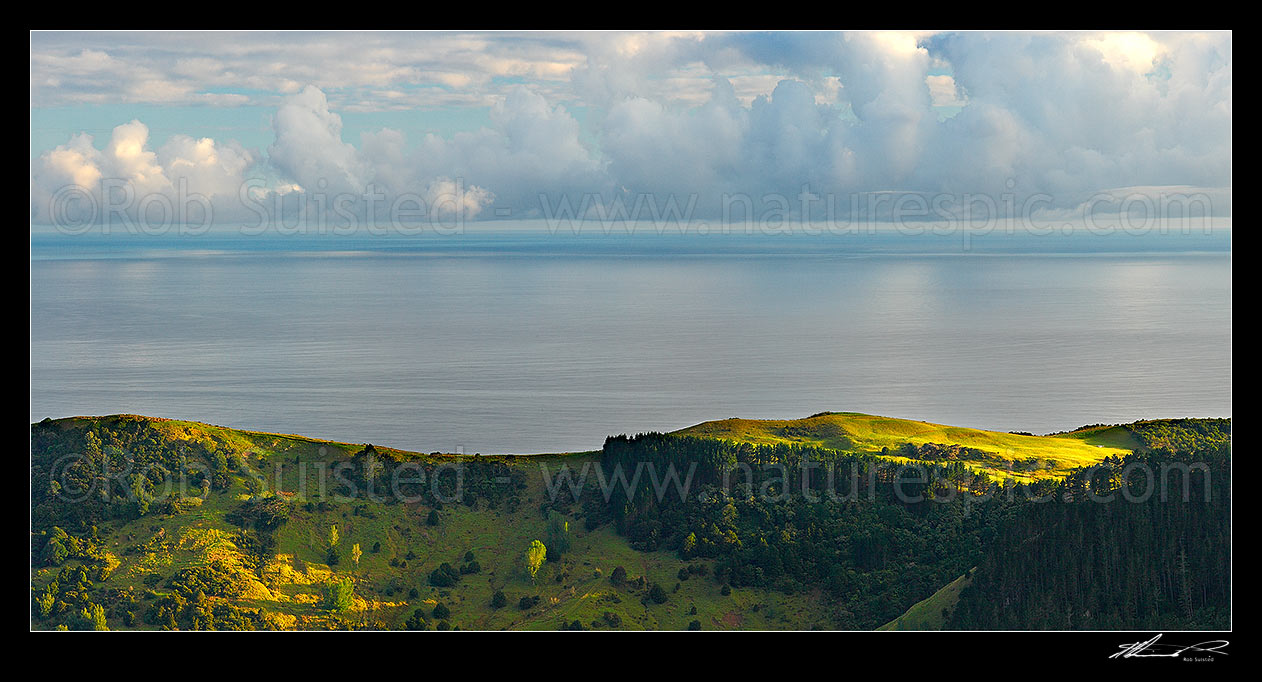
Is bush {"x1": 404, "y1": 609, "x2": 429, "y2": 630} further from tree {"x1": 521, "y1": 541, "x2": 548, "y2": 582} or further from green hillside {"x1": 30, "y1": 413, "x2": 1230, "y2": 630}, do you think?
tree {"x1": 521, "y1": 541, "x2": 548, "y2": 582}

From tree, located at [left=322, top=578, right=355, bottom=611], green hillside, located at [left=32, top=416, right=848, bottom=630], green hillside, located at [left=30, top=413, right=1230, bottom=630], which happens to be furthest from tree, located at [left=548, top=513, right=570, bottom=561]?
tree, located at [left=322, top=578, right=355, bottom=611]

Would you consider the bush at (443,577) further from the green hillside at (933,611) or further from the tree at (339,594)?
the green hillside at (933,611)

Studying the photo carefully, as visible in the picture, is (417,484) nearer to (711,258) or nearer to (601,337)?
(601,337)

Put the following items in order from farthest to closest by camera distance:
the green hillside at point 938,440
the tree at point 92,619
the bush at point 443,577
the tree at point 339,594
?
1. the green hillside at point 938,440
2. the bush at point 443,577
3. the tree at point 339,594
4. the tree at point 92,619

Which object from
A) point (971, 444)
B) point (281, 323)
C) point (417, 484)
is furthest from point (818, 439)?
point (281, 323)

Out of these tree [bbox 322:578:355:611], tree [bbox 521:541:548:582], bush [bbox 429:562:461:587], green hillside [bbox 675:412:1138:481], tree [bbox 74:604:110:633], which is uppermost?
green hillside [bbox 675:412:1138:481]
